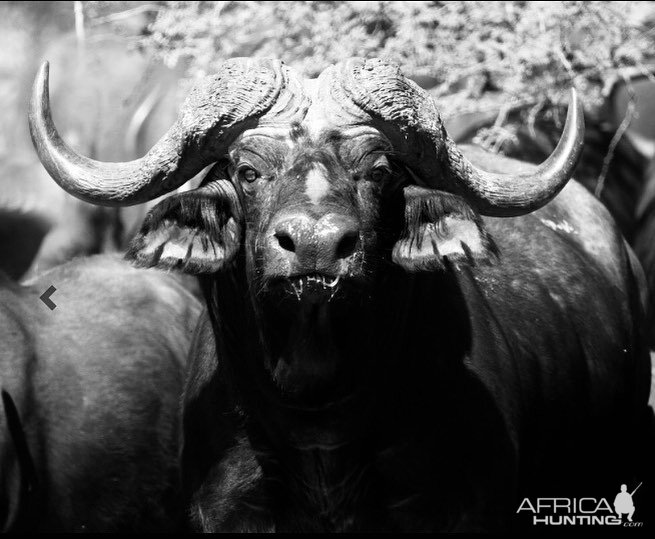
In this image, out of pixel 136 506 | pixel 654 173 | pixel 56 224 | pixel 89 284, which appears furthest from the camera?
pixel 56 224

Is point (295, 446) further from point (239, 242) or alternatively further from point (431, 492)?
point (239, 242)

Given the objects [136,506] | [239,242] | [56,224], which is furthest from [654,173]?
[239,242]

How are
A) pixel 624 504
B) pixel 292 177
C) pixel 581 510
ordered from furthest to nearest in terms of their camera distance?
pixel 624 504 < pixel 581 510 < pixel 292 177

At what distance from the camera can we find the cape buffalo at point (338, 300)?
13.3 ft

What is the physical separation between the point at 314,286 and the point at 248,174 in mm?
610

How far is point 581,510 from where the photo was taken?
5.43 m

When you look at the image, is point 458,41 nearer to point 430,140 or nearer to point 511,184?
point 511,184

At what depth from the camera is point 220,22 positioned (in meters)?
9.12

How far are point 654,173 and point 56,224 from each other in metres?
5.63

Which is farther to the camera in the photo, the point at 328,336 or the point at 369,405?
the point at 369,405

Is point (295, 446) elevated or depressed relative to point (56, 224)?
elevated

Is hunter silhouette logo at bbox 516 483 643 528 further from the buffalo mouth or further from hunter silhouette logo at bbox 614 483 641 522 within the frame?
the buffalo mouth

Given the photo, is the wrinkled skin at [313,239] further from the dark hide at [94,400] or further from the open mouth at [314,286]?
the dark hide at [94,400]

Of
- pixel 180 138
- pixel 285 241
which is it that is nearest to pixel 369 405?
pixel 285 241
